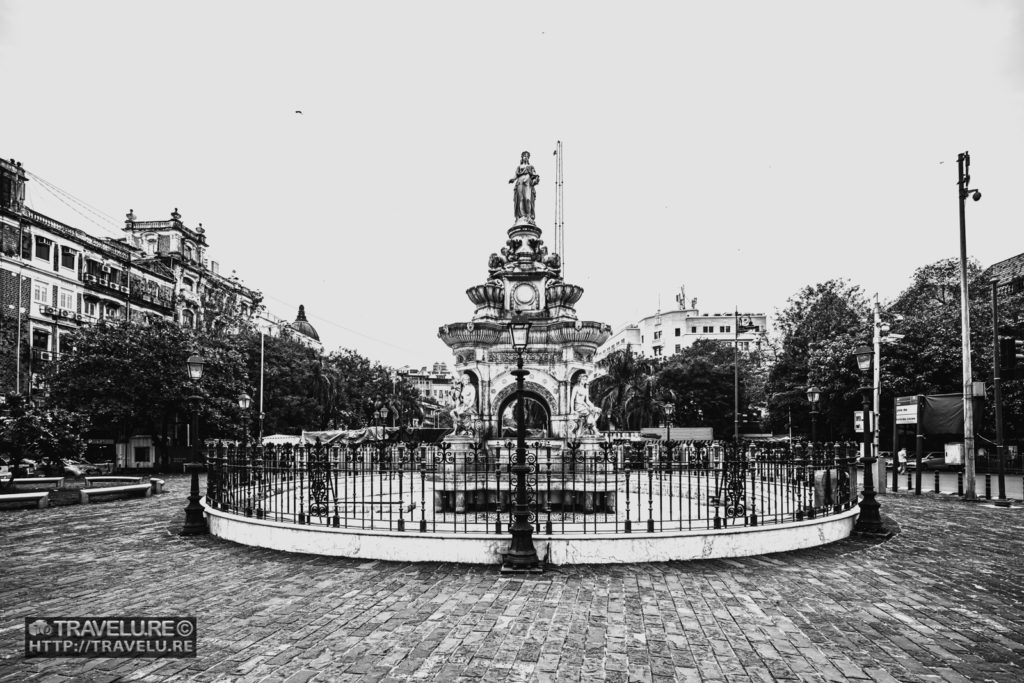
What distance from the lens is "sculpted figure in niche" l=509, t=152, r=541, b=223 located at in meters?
19.6

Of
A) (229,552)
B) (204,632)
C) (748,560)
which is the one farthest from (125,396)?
(748,560)

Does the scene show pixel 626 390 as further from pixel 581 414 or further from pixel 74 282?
pixel 74 282

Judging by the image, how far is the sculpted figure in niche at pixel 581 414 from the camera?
54.0 feet

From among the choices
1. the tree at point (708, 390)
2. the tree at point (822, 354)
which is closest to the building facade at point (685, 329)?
the tree at point (708, 390)

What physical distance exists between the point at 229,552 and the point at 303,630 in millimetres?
4604

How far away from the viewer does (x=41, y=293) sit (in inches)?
1571

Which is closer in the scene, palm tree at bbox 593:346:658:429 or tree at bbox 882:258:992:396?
tree at bbox 882:258:992:396

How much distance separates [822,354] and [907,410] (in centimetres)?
1467

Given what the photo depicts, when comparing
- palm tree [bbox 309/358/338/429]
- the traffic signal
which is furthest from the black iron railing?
palm tree [bbox 309/358/338/429]

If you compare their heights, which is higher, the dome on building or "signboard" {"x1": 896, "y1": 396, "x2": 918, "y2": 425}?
the dome on building

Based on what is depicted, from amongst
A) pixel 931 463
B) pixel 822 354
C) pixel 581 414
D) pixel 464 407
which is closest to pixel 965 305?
pixel 581 414

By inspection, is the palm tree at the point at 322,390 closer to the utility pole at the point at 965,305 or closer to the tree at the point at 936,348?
the tree at the point at 936,348

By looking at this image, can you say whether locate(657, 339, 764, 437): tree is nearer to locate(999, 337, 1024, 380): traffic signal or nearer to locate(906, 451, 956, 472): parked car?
locate(906, 451, 956, 472): parked car

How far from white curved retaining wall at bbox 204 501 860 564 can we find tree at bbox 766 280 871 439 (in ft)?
99.3
